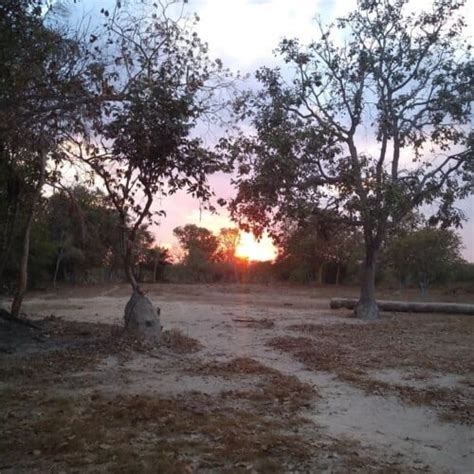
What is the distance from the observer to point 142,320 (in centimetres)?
1069

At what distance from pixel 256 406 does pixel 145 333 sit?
181 inches

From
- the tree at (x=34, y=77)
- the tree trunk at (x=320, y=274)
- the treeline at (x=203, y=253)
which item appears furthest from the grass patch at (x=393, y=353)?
the tree trunk at (x=320, y=274)

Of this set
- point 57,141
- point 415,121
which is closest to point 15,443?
point 57,141

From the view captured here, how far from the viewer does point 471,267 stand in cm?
3831

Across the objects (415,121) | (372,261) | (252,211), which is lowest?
(372,261)

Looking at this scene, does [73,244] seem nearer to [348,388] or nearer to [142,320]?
[142,320]

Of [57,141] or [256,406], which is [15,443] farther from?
[57,141]

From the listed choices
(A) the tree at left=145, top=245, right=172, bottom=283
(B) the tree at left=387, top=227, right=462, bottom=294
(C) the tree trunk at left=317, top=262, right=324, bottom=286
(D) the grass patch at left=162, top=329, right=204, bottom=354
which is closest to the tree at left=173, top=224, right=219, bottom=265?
(A) the tree at left=145, top=245, right=172, bottom=283

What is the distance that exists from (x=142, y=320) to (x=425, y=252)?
24.4 meters

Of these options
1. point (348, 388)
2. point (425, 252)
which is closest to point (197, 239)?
point (425, 252)

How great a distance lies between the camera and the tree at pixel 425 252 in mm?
31031

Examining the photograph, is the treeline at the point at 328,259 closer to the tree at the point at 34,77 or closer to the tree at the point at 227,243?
the tree at the point at 227,243

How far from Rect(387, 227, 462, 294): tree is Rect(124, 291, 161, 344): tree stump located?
2277 cm

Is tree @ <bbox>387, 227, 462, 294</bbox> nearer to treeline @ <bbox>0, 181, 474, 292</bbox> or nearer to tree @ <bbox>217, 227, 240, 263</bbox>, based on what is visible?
treeline @ <bbox>0, 181, 474, 292</bbox>
